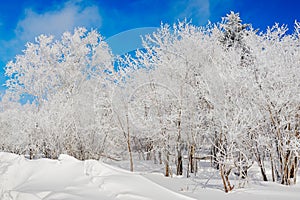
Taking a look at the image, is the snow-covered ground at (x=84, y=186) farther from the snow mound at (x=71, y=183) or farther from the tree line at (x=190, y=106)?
the tree line at (x=190, y=106)

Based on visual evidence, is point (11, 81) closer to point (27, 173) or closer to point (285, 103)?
point (27, 173)

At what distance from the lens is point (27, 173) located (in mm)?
6238

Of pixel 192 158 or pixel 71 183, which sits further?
pixel 192 158

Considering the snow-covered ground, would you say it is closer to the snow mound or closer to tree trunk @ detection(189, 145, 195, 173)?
the snow mound

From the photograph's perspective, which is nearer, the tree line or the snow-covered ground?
the snow-covered ground

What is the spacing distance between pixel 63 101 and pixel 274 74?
10250mm

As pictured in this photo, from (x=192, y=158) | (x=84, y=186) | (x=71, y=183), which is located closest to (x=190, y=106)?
(x=192, y=158)

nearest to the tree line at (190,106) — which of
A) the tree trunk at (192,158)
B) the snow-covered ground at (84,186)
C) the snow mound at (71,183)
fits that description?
the tree trunk at (192,158)

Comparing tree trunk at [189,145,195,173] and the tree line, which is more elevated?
the tree line

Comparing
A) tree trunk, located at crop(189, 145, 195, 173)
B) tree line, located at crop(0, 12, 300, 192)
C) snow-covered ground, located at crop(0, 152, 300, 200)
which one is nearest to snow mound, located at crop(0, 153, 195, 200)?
snow-covered ground, located at crop(0, 152, 300, 200)

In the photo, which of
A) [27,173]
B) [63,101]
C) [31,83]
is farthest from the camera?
[31,83]

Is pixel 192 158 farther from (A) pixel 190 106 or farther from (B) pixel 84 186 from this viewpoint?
(B) pixel 84 186

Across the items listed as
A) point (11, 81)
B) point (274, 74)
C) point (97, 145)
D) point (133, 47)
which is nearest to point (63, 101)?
point (97, 145)

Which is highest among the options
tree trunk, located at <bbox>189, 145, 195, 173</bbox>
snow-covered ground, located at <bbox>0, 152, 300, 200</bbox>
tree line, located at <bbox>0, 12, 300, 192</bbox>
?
tree line, located at <bbox>0, 12, 300, 192</bbox>
